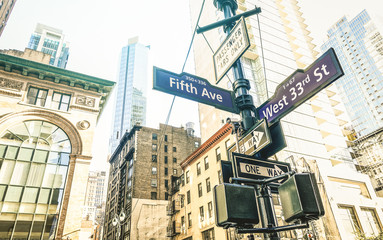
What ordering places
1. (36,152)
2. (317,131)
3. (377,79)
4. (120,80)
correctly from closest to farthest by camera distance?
(36,152)
(317,131)
(377,79)
(120,80)

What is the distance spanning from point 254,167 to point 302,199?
1504 mm

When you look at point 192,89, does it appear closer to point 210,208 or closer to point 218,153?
point 218,153

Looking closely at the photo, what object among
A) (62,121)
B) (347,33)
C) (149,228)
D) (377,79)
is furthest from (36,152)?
(347,33)

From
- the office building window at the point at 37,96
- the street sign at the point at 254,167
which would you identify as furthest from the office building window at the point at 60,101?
the street sign at the point at 254,167

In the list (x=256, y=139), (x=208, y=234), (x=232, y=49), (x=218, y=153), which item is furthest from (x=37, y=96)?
(x=208, y=234)

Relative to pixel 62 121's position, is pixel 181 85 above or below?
below

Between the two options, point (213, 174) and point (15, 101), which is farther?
point (213, 174)

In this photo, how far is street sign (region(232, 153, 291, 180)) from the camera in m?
3.94

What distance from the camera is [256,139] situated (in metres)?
4.40

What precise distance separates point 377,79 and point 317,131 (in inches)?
3683

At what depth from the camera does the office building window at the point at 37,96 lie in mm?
20047

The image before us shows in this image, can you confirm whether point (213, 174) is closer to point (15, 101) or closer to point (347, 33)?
point (15, 101)

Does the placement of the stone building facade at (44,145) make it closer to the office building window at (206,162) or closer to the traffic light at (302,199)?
the office building window at (206,162)

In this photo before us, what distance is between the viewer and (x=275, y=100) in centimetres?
498
